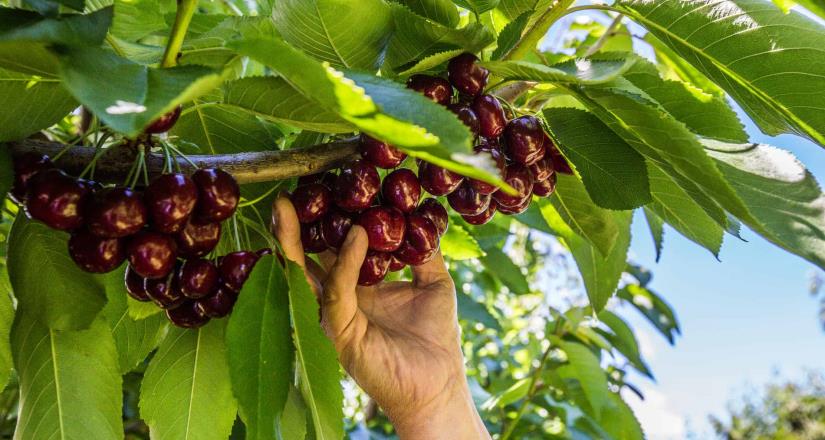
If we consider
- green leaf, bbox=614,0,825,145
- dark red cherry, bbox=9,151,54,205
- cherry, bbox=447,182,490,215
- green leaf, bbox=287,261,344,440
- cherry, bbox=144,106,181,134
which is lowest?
green leaf, bbox=287,261,344,440

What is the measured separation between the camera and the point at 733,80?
0.99 metres

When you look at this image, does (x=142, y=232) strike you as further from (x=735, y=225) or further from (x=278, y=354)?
(x=735, y=225)

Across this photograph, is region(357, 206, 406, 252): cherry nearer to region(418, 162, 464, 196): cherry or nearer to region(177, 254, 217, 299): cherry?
region(418, 162, 464, 196): cherry

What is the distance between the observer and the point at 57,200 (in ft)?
2.64

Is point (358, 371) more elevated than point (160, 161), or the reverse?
point (160, 161)

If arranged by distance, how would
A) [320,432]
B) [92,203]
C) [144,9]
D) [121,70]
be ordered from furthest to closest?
[144,9], [320,432], [92,203], [121,70]

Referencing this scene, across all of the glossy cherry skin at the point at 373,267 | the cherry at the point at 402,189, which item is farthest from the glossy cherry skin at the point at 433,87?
the glossy cherry skin at the point at 373,267

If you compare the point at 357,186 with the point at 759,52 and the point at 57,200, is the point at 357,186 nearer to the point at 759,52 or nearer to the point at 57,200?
the point at 57,200

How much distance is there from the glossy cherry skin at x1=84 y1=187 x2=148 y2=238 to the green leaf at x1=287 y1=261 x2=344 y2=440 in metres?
0.21

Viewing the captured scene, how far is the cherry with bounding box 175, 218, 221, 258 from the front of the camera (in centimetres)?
88

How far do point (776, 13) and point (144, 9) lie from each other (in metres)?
1.03

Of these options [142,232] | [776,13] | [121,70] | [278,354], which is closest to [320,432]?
[278,354]

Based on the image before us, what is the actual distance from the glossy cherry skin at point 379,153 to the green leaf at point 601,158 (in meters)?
0.24

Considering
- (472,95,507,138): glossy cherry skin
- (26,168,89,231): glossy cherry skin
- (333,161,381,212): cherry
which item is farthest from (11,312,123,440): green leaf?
(472,95,507,138): glossy cherry skin
